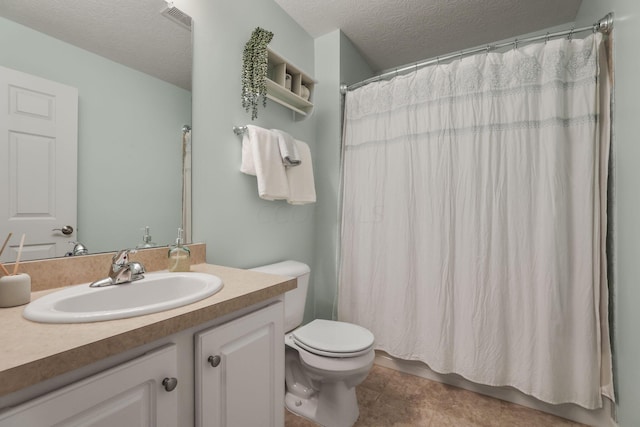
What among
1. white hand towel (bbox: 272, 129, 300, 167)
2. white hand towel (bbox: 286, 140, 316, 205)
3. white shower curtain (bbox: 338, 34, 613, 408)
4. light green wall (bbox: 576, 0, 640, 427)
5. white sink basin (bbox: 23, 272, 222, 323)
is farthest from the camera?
white hand towel (bbox: 286, 140, 316, 205)

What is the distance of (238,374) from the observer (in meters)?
0.88

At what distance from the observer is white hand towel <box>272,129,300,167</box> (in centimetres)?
166

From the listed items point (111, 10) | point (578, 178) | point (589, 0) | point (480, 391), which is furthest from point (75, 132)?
point (589, 0)

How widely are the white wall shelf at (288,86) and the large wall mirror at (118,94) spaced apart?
51cm

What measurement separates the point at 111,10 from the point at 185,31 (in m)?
0.31

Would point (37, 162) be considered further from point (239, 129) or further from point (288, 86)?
point (288, 86)

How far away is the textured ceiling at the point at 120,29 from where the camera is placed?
3.09ft

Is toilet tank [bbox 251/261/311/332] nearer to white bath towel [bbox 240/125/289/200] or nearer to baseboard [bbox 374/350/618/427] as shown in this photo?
white bath towel [bbox 240/125/289/200]

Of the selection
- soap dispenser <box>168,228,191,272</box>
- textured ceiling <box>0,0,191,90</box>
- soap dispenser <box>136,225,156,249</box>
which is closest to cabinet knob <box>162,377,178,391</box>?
soap dispenser <box>168,228,191,272</box>

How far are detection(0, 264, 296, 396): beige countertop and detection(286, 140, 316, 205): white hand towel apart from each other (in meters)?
1.00

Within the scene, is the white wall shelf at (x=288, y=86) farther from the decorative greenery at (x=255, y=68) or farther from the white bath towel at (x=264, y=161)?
the white bath towel at (x=264, y=161)

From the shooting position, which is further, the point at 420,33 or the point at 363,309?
the point at 420,33

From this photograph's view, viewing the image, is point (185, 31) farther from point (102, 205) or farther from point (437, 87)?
point (437, 87)

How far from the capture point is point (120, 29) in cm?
112
